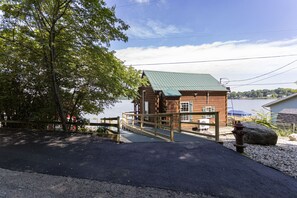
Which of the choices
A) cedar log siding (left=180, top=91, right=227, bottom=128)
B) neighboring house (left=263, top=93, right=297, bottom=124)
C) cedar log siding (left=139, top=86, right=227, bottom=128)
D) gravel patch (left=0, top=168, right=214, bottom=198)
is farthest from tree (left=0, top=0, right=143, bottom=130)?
neighboring house (left=263, top=93, right=297, bottom=124)

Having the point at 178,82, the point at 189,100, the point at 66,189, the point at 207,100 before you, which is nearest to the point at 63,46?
the point at 66,189

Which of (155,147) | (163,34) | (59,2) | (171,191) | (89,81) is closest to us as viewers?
(171,191)

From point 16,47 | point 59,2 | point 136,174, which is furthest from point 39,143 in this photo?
point 59,2

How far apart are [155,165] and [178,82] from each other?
45.8ft

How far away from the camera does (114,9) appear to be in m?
6.38

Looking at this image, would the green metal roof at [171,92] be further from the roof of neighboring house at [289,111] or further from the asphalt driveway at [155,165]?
the roof of neighboring house at [289,111]

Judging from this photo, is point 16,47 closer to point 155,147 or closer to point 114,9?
point 114,9

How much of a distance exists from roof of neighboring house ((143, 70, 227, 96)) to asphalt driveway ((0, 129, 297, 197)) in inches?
409

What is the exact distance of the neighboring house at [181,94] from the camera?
1587 cm

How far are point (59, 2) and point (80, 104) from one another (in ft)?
13.5

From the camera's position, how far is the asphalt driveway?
3.34m

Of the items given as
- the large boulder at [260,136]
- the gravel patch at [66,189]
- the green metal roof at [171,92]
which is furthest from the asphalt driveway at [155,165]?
the green metal roof at [171,92]

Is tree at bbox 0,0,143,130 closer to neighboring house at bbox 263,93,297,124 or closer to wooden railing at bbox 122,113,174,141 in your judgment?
wooden railing at bbox 122,113,174,141

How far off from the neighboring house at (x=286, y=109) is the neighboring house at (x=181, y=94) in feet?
20.0
